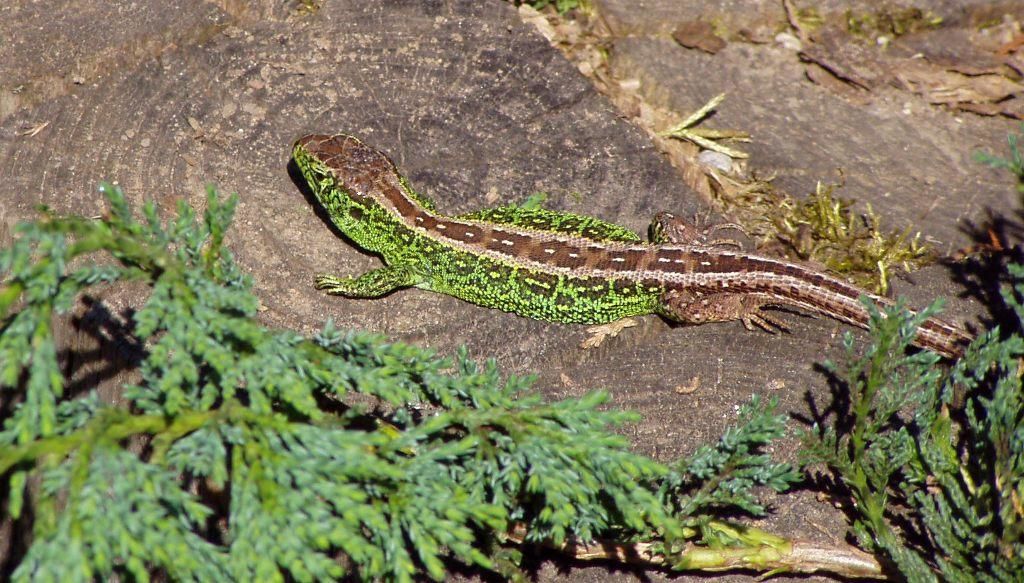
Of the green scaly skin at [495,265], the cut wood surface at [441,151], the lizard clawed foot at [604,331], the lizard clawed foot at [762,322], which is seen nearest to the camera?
the cut wood surface at [441,151]

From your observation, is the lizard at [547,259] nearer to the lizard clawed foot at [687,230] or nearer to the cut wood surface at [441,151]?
the lizard clawed foot at [687,230]

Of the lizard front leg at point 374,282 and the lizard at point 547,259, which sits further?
the lizard at point 547,259

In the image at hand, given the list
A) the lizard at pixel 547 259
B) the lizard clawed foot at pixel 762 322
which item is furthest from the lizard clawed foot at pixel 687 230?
the lizard clawed foot at pixel 762 322

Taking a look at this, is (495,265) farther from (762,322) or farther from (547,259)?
(762,322)

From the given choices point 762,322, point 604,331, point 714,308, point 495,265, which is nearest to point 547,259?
point 495,265

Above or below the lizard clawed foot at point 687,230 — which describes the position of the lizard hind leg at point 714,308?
below

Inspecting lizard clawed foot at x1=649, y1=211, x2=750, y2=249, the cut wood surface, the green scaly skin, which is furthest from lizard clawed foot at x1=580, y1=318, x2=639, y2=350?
lizard clawed foot at x1=649, y1=211, x2=750, y2=249

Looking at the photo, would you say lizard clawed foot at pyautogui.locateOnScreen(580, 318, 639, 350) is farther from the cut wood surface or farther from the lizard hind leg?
the lizard hind leg

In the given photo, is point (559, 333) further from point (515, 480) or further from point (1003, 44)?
point (1003, 44)
